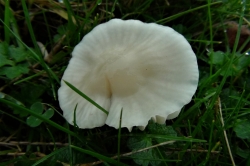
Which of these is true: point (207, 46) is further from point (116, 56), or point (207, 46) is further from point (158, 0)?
point (116, 56)

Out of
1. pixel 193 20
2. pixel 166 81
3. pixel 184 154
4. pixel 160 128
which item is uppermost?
pixel 193 20

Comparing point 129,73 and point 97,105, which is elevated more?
point 129,73

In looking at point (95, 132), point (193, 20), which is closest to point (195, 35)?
point (193, 20)

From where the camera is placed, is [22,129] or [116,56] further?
[22,129]

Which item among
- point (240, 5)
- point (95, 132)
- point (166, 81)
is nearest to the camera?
point (166, 81)
